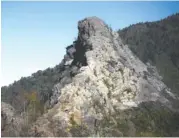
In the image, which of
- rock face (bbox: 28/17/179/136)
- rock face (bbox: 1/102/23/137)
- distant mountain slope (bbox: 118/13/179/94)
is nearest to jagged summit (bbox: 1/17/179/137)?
rock face (bbox: 28/17/179/136)

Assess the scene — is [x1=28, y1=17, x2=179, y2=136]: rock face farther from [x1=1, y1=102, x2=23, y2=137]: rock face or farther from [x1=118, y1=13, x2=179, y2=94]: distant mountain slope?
[x1=118, y1=13, x2=179, y2=94]: distant mountain slope

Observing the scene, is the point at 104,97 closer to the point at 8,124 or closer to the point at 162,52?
the point at 8,124

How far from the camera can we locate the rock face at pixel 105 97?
6575 centimetres

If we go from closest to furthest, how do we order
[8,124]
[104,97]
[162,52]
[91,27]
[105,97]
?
1. [8,124]
2. [104,97]
3. [105,97]
4. [91,27]
5. [162,52]

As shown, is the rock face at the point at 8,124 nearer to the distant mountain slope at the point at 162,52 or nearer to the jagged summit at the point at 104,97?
the jagged summit at the point at 104,97

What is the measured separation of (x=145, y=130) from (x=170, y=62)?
99.7 m

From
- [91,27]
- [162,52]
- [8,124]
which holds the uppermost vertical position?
[162,52]

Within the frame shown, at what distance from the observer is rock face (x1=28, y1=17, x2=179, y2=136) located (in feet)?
216

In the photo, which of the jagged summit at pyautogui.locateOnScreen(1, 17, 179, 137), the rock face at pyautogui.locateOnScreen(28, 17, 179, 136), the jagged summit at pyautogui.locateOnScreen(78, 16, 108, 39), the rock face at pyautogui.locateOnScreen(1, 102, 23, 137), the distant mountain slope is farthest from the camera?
the distant mountain slope

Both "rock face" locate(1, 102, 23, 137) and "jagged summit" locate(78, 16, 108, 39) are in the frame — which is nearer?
"rock face" locate(1, 102, 23, 137)

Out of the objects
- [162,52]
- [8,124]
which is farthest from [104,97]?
[162,52]

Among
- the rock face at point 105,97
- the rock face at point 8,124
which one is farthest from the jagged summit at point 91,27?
the rock face at point 8,124

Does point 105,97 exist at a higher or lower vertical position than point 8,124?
higher

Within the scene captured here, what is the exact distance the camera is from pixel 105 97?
75062 mm
